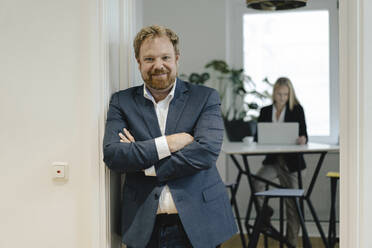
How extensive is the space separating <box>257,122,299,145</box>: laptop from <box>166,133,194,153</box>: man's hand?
8.37ft

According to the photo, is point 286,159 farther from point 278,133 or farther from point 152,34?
point 152,34

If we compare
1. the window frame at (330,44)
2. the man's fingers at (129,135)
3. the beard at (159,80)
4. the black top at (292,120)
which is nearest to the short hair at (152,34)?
the beard at (159,80)

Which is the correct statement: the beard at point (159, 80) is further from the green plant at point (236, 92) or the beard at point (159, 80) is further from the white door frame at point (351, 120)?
the green plant at point (236, 92)

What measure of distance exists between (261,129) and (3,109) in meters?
2.79

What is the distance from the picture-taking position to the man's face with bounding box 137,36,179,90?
86.9 inches

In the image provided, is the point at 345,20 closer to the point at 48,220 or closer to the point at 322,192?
the point at 48,220

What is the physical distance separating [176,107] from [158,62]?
22 centimetres

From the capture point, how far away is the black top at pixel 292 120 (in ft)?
14.4

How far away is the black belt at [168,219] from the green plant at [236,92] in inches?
131

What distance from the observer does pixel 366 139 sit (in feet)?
6.85

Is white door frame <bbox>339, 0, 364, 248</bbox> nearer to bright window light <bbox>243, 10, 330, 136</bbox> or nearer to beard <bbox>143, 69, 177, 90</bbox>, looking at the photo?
beard <bbox>143, 69, 177, 90</bbox>

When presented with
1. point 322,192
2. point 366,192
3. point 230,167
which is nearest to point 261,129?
point 230,167

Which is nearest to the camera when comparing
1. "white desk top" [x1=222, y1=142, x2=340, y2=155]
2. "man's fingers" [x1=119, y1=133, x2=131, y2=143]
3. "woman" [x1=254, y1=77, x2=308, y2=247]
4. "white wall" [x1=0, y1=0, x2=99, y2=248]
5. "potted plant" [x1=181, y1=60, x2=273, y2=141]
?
"man's fingers" [x1=119, y1=133, x2=131, y2=143]

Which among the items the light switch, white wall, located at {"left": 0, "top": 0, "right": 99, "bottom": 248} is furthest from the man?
the light switch
